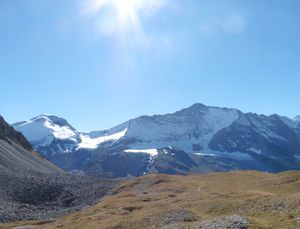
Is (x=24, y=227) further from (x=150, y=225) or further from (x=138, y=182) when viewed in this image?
(x=138, y=182)

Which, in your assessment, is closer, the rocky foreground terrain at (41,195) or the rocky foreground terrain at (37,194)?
the rocky foreground terrain at (41,195)

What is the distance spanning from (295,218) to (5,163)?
117658 millimetres

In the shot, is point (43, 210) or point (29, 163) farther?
point (29, 163)

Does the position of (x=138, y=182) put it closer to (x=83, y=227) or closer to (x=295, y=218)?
(x=83, y=227)

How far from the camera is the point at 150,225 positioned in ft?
171

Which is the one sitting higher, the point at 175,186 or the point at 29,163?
the point at 29,163

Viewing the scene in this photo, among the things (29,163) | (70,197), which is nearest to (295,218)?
(70,197)

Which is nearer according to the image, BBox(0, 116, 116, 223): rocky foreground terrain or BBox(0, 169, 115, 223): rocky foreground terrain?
BBox(0, 169, 115, 223): rocky foreground terrain

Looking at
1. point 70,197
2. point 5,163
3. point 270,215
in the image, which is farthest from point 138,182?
point 270,215

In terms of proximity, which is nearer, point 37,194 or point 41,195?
point 37,194

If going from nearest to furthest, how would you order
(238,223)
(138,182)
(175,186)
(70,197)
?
(238,223)
(175,186)
(70,197)
(138,182)

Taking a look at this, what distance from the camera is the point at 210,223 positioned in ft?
143

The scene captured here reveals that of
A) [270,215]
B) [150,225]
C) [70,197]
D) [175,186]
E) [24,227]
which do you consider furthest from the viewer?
[70,197]

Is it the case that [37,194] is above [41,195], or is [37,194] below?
above
